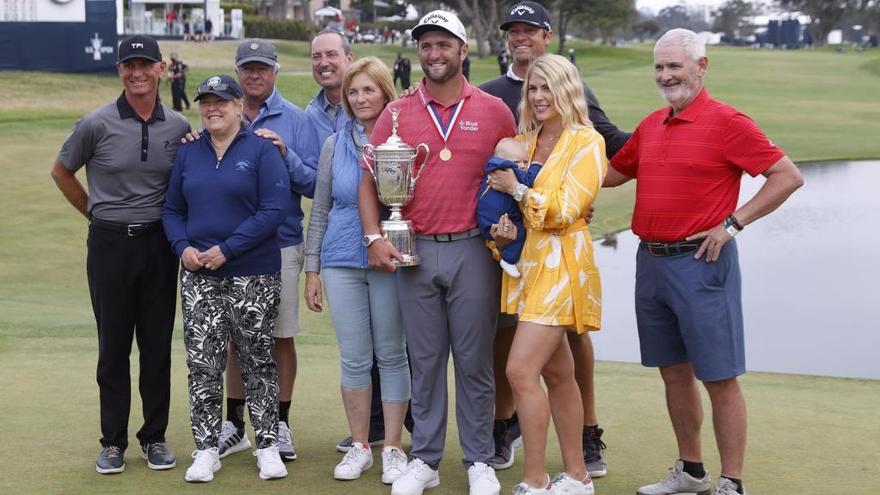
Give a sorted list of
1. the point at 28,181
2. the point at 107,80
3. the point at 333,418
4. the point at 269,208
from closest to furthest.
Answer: the point at 269,208
the point at 333,418
the point at 28,181
the point at 107,80

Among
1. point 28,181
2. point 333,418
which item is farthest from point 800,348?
point 28,181

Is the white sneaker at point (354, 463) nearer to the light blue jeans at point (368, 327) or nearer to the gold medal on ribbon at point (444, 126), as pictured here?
the light blue jeans at point (368, 327)

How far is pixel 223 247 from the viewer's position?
5.49 m

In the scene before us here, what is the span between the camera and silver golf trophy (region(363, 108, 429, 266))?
17.2 feet

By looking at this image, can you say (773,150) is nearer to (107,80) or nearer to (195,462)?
(195,462)

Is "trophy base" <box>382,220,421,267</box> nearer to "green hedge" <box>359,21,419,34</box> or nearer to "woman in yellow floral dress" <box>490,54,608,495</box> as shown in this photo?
"woman in yellow floral dress" <box>490,54,608,495</box>

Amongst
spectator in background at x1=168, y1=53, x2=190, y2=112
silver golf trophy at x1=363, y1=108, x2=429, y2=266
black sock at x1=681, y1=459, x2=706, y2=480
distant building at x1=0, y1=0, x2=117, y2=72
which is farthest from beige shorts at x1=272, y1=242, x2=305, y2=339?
distant building at x1=0, y1=0, x2=117, y2=72

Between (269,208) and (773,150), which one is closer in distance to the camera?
(773,150)

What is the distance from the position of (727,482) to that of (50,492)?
283 cm

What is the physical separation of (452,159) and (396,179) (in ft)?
0.87

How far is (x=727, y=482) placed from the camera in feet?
17.4

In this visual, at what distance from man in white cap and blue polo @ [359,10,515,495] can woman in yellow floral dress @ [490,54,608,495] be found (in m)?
0.18

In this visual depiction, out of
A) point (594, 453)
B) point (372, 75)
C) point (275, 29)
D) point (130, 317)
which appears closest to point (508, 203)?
point (372, 75)

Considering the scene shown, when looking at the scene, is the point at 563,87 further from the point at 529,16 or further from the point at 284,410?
the point at 284,410
